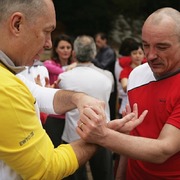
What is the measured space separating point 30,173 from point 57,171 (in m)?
0.11

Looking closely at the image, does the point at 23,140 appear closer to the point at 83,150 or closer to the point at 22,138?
the point at 22,138

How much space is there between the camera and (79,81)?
12.2 feet

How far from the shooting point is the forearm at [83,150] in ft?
5.05

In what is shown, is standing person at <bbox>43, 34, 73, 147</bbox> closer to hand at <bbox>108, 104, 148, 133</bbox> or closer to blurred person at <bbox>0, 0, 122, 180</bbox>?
hand at <bbox>108, 104, 148, 133</bbox>

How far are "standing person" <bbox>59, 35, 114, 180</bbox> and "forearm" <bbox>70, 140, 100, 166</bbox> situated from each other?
2062mm

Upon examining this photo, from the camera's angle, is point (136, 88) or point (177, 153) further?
point (136, 88)

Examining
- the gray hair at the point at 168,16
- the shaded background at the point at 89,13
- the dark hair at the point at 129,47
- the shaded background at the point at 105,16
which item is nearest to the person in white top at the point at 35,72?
the dark hair at the point at 129,47

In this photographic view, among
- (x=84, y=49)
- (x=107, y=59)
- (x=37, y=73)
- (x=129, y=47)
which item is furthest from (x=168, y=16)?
(x=107, y=59)

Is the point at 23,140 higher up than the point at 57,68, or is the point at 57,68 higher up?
the point at 23,140

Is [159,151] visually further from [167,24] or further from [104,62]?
[104,62]

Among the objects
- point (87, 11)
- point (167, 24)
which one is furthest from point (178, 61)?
point (87, 11)

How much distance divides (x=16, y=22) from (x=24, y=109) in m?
0.35

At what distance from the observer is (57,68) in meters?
4.64

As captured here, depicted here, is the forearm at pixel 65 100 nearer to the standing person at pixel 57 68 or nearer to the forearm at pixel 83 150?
the forearm at pixel 83 150
